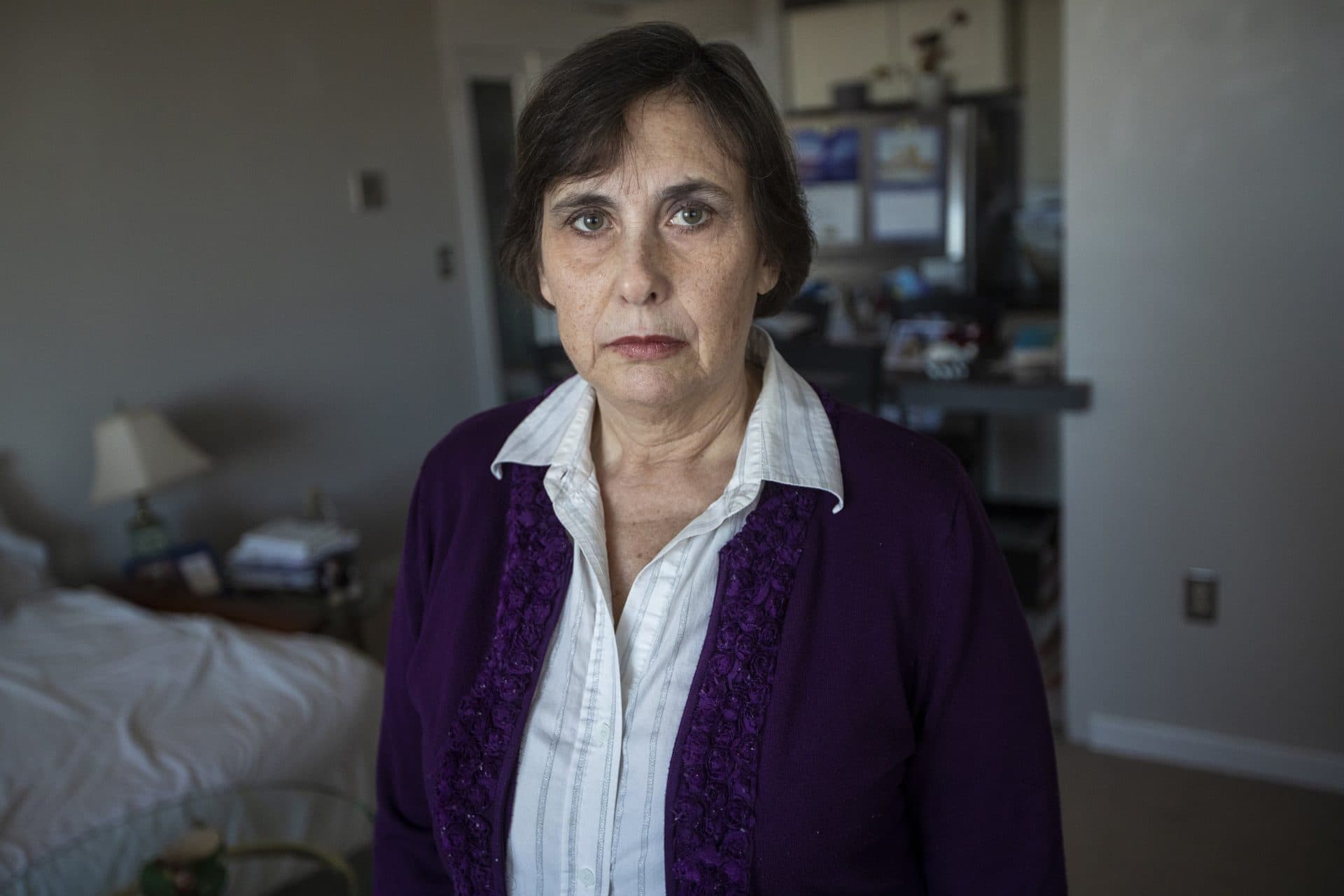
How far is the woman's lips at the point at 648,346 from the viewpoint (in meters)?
0.97

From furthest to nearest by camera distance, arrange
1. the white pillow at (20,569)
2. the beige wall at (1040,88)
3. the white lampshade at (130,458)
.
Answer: the beige wall at (1040,88)
the white lampshade at (130,458)
the white pillow at (20,569)

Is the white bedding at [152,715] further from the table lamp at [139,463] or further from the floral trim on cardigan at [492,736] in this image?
the floral trim on cardigan at [492,736]

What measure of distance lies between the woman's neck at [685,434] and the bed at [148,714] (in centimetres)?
109

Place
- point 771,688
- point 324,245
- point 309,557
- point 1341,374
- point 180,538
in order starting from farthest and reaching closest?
point 324,245
point 180,538
point 309,557
point 1341,374
point 771,688

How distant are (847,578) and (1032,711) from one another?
20 cm

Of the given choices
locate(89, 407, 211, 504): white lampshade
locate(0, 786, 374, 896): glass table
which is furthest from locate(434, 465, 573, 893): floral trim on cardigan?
locate(89, 407, 211, 504): white lampshade

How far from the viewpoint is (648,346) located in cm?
97

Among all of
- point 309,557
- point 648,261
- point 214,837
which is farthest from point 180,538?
point 648,261

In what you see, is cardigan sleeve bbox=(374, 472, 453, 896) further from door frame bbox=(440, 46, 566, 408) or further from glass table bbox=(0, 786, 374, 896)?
door frame bbox=(440, 46, 566, 408)

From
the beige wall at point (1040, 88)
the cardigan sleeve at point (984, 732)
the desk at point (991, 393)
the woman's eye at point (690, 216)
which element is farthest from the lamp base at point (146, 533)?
the beige wall at point (1040, 88)

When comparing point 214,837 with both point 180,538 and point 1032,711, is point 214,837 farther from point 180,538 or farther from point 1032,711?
point 180,538

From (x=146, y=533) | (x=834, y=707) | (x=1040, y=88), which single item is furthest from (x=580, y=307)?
(x=1040, y=88)

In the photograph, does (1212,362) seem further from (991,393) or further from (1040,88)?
(1040,88)

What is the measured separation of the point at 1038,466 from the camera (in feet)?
13.6
